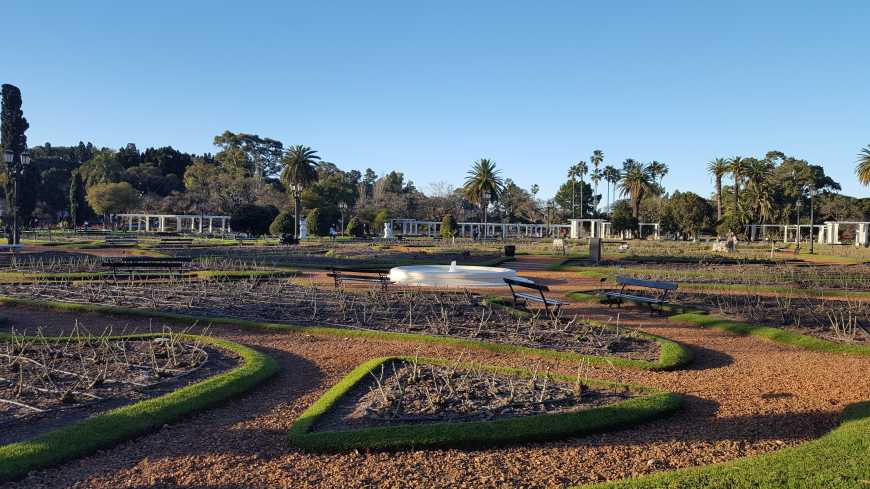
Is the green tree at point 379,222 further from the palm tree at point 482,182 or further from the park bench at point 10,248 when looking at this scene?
the park bench at point 10,248

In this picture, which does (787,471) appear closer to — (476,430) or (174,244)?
(476,430)

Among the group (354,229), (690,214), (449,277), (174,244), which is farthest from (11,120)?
(690,214)

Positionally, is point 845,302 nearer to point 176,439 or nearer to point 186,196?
point 176,439

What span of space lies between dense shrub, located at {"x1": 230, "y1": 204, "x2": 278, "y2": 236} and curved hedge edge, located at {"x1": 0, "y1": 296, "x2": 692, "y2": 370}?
42.6 meters

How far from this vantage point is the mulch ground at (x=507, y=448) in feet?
16.4

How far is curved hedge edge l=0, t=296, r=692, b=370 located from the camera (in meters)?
8.87

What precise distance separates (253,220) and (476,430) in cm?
5342

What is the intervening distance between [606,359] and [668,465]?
→ 3.44 meters

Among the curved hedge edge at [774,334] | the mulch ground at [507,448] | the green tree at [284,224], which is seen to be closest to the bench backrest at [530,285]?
the mulch ground at [507,448]

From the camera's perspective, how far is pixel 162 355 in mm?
8875

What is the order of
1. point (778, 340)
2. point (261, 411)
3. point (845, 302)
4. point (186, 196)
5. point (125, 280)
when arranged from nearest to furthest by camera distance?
point (261, 411), point (778, 340), point (845, 302), point (125, 280), point (186, 196)

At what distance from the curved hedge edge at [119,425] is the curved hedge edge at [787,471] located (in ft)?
13.8

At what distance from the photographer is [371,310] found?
42.9 ft

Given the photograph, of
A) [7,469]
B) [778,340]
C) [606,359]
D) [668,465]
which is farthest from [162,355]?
[778,340]
